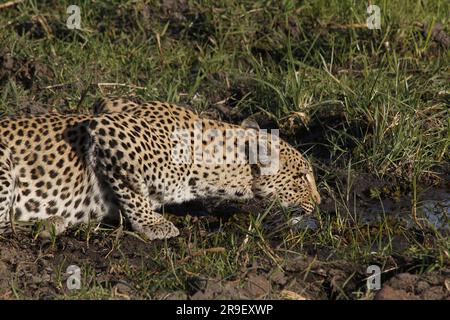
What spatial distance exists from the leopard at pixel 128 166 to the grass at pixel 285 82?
263 mm

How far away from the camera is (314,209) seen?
823 cm

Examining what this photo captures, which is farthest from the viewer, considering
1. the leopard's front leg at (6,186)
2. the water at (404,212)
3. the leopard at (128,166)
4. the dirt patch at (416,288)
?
the water at (404,212)

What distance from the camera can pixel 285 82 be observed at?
31.0ft

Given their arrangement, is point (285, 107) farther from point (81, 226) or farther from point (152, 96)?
point (81, 226)

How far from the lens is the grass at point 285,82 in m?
7.61

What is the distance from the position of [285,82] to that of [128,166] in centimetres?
215

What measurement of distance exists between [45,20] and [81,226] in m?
3.05
